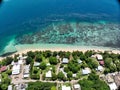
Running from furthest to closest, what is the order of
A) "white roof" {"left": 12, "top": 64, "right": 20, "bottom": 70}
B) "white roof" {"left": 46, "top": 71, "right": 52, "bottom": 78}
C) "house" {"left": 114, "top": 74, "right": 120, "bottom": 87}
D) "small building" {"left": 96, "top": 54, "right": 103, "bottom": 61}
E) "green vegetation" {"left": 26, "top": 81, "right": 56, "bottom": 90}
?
"small building" {"left": 96, "top": 54, "right": 103, "bottom": 61}
"white roof" {"left": 12, "top": 64, "right": 20, "bottom": 70}
"white roof" {"left": 46, "top": 71, "right": 52, "bottom": 78}
"house" {"left": 114, "top": 74, "right": 120, "bottom": 87}
"green vegetation" {"left": 26, "top": 81, "right": 56, "bottom": 90}

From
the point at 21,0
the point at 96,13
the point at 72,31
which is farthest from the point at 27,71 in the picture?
the point at 21,0

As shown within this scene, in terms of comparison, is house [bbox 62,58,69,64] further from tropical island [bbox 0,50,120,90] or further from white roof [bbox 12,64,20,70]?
white roof [bbox 12,64,20,70]

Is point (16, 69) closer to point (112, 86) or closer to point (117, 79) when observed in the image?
point (112, 86)

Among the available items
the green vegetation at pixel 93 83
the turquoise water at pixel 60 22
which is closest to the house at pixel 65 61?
the green vegetation at pixel 93 83

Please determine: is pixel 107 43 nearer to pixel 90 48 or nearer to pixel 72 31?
pixel 90 48

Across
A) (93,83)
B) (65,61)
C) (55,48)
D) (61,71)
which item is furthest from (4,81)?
(93,83)

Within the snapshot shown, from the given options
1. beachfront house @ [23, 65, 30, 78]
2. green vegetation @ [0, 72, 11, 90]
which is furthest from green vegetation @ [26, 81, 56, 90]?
green vegetation @ [0, 72, 11, 90]

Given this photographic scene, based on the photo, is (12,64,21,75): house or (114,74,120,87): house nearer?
(114,74,120,87): house

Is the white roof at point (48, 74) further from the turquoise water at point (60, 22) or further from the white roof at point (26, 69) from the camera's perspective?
the turquoise water at point (60, 22)
